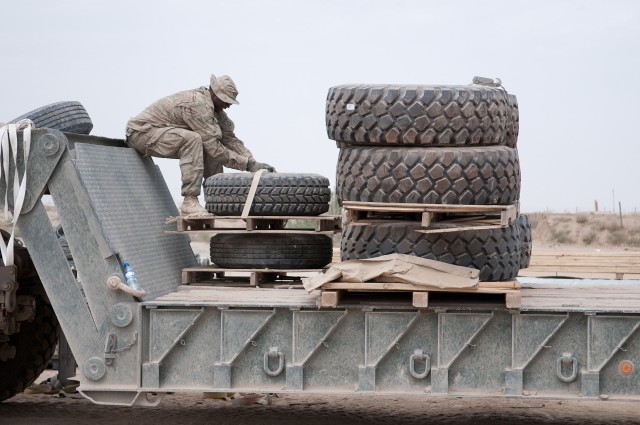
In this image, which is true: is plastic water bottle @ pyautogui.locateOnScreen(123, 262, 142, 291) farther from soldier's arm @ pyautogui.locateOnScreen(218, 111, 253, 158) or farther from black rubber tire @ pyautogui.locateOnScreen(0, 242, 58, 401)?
soldier's arm @ pyautogui.locateOnScreen(218, 111, 253, 158)

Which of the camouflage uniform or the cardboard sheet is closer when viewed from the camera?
the cardboard sheet

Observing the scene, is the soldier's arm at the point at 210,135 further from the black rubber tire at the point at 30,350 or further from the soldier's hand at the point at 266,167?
the black rubber tire at the point at 30,350

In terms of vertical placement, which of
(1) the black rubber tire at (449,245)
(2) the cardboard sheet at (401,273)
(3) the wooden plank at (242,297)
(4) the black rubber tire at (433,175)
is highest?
(4) the black rubber tire at (433,175)

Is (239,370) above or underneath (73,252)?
underneath

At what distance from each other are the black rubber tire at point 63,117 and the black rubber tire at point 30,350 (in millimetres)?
1316

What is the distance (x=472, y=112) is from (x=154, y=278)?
2419 millimetres

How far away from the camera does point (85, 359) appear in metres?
7.33

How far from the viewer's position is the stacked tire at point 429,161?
725 cm

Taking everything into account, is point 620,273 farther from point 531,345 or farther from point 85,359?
point 85,359

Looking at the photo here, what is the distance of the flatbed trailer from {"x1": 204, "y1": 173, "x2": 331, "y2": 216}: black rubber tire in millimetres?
Answer: 859

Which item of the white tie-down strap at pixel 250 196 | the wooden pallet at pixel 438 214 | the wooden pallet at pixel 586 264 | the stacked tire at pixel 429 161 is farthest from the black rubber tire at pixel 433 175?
the wooden pallet at pixel 586 264

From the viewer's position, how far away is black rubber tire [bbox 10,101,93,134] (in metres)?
8.38

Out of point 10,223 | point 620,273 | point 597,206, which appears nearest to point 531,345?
point 10,223

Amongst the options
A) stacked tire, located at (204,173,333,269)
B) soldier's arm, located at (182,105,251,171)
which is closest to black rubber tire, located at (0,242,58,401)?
stacked tire, located at (204,173,333,269)
